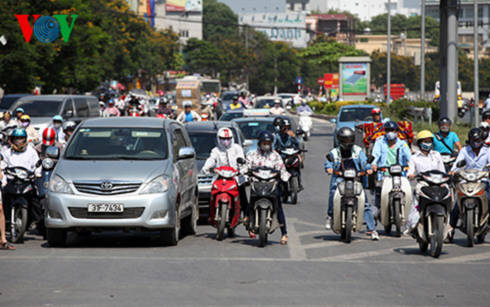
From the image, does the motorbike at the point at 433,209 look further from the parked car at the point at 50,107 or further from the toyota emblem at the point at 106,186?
the parked car at the point at 50,107

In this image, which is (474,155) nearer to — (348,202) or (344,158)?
(344,158)

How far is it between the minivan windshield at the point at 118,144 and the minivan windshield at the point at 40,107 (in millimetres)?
14733

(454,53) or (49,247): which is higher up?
(454,53)

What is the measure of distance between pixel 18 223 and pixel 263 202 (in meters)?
3.36

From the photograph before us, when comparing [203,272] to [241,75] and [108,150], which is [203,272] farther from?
[241,75]

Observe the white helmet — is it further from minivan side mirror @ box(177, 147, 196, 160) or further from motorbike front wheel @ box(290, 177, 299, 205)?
motorbike front wheel @ box(290, 177, 299, 205)

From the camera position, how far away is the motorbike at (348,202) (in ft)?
43.5

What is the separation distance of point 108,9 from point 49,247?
69.2 m

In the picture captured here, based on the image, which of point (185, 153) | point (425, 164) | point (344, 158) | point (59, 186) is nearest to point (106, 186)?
point (59, 186)

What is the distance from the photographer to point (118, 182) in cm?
1258

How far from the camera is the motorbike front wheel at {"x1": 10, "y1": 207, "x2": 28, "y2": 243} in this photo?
13.5 metres

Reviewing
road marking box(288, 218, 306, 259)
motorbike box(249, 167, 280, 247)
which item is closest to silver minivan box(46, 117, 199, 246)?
Answer: motorbike box(249, 167, 280, 247)

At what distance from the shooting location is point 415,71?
131 m

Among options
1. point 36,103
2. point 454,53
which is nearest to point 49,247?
point 36,103
